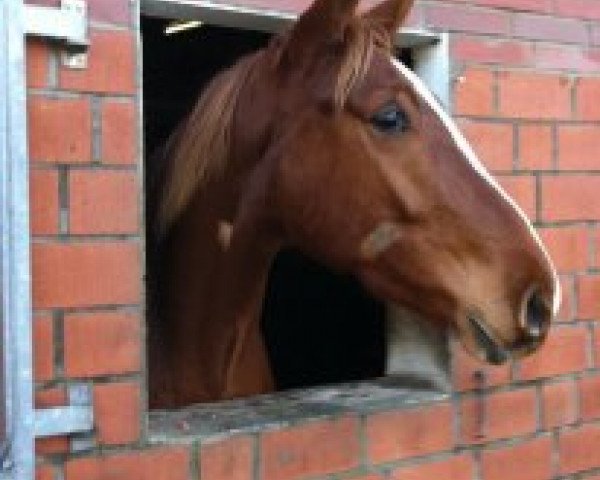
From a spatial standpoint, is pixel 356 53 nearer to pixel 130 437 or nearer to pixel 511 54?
pixel 511 54

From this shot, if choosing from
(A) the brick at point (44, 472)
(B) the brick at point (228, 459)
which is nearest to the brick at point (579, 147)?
(B) the brick at point (228, 459)

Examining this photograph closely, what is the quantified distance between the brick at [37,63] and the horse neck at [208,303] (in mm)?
615

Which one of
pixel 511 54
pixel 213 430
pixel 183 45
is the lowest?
pixel 213 430

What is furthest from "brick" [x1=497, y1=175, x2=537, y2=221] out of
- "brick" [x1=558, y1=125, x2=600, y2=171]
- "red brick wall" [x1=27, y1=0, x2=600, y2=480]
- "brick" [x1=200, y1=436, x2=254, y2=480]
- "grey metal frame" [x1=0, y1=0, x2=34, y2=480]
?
"grey metal frame" [x1=0, y1=0, x2=34, y2=480]

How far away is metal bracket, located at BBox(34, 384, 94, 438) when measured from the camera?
2.07 meters

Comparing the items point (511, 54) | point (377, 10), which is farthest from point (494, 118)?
point (377, 10)

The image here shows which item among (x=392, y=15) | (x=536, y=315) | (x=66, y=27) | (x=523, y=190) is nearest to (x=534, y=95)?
(x=523, y=190)

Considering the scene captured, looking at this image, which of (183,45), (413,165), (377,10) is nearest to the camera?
(413,165)

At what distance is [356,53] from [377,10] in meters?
0.18

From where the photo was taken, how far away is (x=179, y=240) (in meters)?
2.85

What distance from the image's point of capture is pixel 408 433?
8.82ft

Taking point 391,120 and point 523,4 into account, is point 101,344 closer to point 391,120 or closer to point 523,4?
point 391,120

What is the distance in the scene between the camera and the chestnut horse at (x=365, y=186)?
2250 mm

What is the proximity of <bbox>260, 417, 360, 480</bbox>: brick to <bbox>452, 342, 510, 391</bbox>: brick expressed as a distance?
35 centimetres
